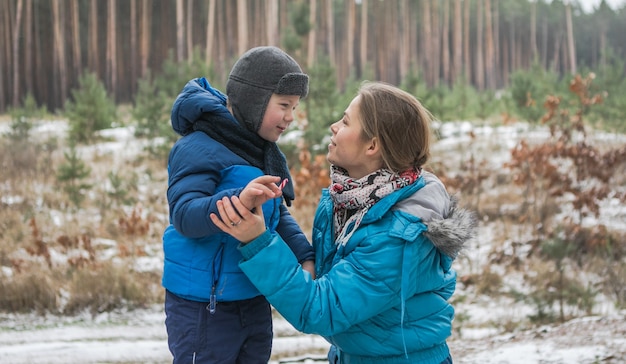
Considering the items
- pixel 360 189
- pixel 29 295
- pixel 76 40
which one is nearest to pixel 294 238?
pixel 360 189

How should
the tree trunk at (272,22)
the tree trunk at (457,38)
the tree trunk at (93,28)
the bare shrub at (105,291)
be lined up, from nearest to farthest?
the bare shrub at (105,291), the tree trunk at (272,22), the tree trunk at (93,28), the tree trunk at (457,38)

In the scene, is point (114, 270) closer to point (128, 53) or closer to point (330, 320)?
point (330, 320)

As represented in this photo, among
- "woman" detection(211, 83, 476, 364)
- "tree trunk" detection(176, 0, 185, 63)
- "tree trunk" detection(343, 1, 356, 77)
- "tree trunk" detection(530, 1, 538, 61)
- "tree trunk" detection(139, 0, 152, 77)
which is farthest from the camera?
"tree trunk" detection(530, 1, 538, 61)

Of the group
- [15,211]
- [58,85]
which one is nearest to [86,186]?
[15,211]

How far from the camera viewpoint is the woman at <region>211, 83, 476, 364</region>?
5.78 feet

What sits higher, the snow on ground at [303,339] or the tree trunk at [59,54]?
the tree trunk at [59,54]

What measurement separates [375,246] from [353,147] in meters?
0.32

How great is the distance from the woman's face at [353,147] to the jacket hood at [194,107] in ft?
1.05

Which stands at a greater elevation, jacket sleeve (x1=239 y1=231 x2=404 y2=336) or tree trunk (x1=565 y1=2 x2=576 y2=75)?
tree trunk (x1=565 y1=2 x2=576 y2=75)

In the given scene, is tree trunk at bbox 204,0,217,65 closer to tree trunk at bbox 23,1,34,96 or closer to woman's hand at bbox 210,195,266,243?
tree trunk at bbox 23,1,34,96

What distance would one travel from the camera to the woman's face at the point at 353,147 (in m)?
1.95

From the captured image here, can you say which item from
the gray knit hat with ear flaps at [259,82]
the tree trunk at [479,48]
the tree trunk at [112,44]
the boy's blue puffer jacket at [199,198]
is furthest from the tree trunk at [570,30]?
the boy's blue puffer jacket at [199,198]

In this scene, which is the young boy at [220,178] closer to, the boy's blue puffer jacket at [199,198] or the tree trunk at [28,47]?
the boy's blue puffer jacket at [199,198]

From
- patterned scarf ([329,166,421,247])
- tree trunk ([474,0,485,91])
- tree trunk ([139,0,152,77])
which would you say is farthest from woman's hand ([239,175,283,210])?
tree trunk ([474,0,485,91])
